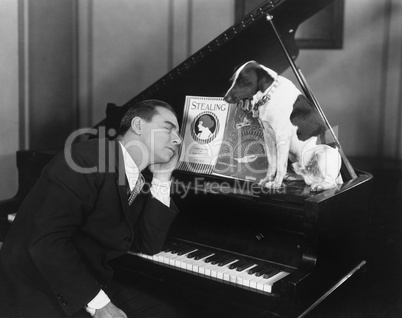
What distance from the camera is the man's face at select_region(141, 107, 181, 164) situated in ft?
6.36

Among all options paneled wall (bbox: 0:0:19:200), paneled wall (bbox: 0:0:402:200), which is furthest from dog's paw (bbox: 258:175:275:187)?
paneled wall (bbox: 0:0:402:200)

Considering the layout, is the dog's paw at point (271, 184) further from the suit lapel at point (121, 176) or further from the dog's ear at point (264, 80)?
the suit lapel at point (121, 176)

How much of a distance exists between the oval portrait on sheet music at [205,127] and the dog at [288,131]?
0.25 m

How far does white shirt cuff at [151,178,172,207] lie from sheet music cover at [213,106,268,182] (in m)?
0.33

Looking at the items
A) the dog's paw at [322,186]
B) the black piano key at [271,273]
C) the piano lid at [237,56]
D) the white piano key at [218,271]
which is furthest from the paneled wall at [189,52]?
the black piano key at [271,273]

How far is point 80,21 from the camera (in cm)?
508

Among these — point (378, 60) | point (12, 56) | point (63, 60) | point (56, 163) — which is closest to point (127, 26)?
point (63, 60)

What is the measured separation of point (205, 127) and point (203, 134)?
1.4 inches

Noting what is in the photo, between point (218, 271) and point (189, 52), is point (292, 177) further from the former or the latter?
point (189, 52)

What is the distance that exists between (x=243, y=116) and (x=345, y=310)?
94 centimetres

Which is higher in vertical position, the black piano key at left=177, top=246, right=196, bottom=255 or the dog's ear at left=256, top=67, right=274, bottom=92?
the dog's ear at left=256, top=67, right=274, bottom=92

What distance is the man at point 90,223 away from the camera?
5.53ft

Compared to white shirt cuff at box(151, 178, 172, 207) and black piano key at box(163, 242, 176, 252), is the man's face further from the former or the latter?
black piano key at box(163, 242, 176, 252)

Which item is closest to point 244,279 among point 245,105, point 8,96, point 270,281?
point 270,281
